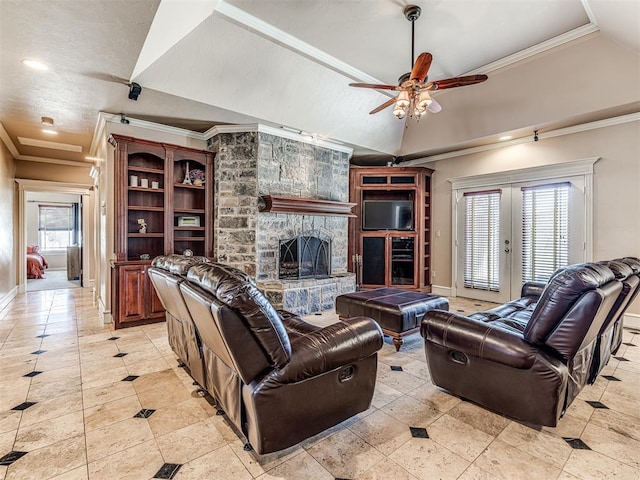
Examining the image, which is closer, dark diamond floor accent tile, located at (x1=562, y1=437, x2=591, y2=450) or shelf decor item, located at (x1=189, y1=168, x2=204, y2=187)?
dark diamond floor accent tile, located at (x1=562, y1=437, x2=591, y2=450)

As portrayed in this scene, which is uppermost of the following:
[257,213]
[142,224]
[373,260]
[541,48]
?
[541,48]

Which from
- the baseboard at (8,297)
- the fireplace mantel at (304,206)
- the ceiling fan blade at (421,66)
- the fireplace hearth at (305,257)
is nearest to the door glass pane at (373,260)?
the fireplace mantel at (304,206)

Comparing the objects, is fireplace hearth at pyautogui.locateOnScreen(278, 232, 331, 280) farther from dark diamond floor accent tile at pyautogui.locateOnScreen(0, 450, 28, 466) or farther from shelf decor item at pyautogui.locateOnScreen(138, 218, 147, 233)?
dark diamond floor accent tile at pyautogui.locateOnScreen(0, 450, 28, 466)

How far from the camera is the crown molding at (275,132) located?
4.72 metres

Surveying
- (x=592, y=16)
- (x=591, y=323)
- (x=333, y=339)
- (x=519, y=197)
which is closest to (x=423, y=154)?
(x=519, y=197)

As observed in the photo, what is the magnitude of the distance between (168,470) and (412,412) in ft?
5.08

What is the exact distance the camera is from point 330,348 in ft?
5.88

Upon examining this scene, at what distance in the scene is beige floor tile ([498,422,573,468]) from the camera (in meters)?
1.74

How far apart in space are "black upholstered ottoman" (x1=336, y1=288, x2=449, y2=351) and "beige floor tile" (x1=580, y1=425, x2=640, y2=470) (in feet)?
4.98

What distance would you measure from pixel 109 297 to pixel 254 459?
361 cm

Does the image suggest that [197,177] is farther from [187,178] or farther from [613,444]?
[613,444]

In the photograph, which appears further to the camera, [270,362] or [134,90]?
[134,90]

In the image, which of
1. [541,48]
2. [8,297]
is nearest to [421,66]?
[541,48]

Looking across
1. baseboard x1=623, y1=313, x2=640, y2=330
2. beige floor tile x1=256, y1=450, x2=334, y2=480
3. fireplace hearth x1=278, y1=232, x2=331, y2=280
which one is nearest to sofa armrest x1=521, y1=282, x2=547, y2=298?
baseboard x1=623, y1=313, x2=640, y2=330
